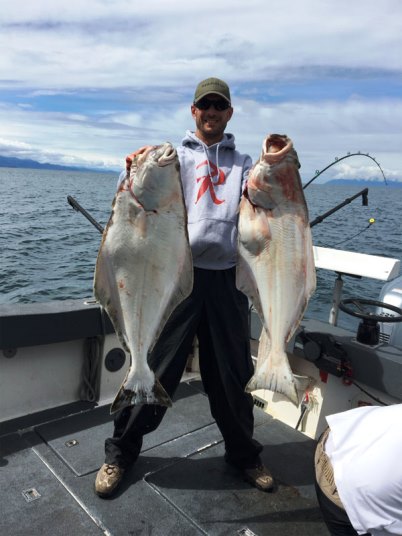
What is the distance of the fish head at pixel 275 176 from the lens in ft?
7.68

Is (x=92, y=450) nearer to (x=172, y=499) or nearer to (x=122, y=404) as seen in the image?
(x=172, y=499)

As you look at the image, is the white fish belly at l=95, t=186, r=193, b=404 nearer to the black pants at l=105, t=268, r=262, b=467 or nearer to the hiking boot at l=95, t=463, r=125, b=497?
the black pants at l=105, t=268, r=262, b=467

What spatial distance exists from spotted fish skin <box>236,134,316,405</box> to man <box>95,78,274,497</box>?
41cm

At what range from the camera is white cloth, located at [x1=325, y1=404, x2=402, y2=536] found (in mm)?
1893

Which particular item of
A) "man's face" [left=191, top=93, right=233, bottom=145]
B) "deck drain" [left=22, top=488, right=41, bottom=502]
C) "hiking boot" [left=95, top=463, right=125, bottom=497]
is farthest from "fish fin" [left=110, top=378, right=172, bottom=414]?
"man's face" [left=191, top=93, right=233, bottom=145]

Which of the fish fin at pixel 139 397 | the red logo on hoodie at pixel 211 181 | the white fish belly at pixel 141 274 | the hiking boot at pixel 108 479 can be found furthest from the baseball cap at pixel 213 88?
the hiking boot at pixel 108 479

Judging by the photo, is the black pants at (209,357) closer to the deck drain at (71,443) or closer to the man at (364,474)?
the deck drain at (71,443)

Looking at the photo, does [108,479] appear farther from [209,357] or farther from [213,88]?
[213,88]

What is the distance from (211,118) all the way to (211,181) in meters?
0.42

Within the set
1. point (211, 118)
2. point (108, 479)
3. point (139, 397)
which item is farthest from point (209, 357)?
point (211, 118)

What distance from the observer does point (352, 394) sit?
388 cm

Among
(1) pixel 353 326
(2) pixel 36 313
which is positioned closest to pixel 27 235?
(1) pixel 353 326

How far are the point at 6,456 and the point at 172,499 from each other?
1.28 m

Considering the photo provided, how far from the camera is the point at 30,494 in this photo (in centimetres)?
309
